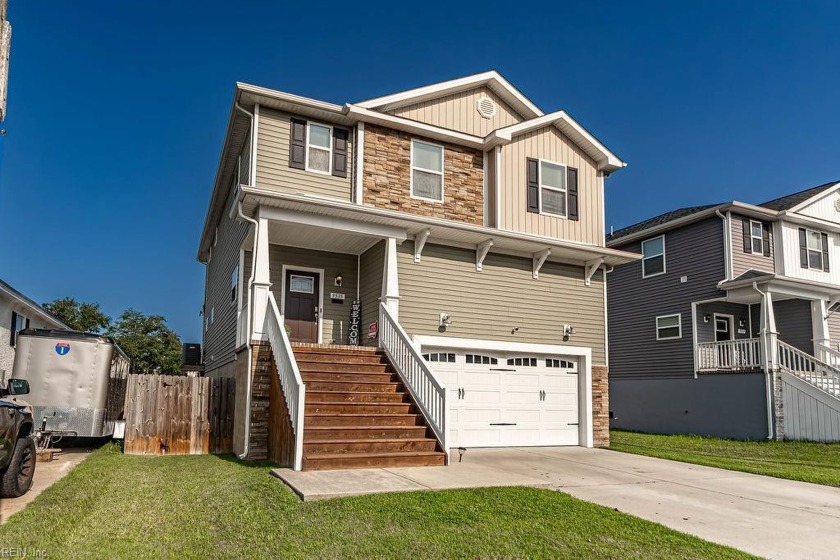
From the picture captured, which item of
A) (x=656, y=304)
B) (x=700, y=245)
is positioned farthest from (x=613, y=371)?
(x=700, y=245)

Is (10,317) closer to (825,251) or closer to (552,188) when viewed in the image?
(552,188)

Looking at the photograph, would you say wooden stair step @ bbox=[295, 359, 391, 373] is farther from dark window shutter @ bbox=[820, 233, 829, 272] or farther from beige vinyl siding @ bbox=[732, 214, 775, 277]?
dark window shutter @ bbox=[820, 233, 829, 272]

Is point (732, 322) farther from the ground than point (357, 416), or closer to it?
farther from the ground

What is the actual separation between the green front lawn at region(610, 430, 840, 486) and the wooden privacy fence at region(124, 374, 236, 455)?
8266 mm

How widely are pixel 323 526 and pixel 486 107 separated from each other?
1148 cm

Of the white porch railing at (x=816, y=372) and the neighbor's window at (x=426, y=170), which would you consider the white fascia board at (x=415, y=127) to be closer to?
the neighbor's window at (x=426, y=170)

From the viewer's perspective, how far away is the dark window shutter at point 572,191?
1490 cm

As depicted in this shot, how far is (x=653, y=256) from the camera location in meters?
21.0

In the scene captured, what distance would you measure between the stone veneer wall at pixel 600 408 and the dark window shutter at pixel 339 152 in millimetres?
7245

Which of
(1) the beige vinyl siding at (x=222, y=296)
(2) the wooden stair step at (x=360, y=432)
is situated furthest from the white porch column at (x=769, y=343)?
(1) the beige vinyl siding at (x=222, y=296)

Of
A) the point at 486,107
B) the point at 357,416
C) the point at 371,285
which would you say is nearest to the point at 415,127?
the point at 486,107

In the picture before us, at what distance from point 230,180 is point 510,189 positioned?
676cm

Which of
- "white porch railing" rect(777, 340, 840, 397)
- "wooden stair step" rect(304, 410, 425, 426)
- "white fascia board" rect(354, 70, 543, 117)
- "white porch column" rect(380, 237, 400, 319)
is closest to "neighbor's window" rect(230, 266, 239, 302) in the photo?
"white porch column" rect(380, 237, 400, 319)

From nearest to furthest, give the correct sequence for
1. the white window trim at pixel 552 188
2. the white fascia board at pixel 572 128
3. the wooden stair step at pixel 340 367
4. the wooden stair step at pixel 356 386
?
the wooden stair step at pixel 356 386, the wooden stair step at pixel 340 367, the white fascia board at pixel 572 128, the white window trim at pixel 552 188
